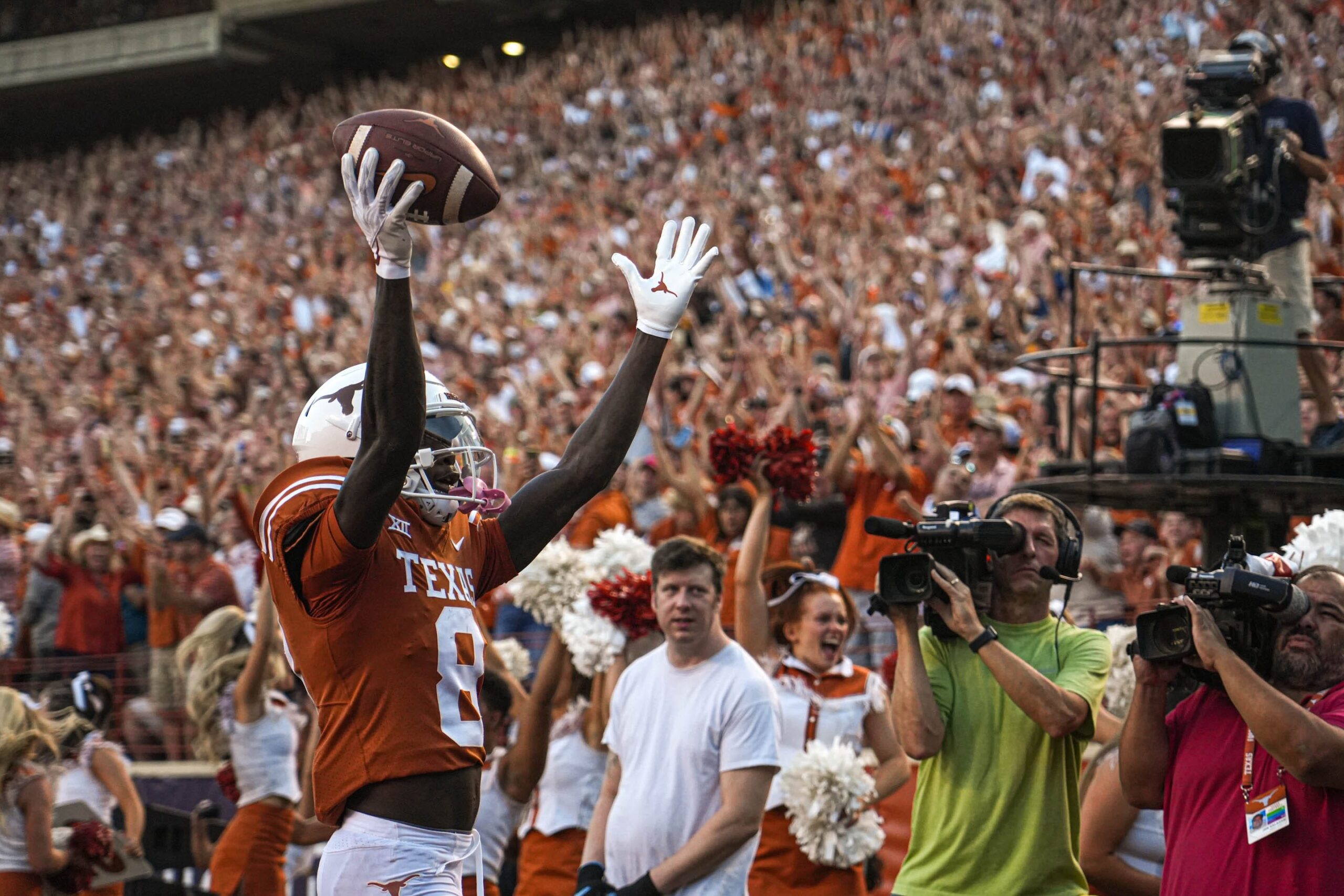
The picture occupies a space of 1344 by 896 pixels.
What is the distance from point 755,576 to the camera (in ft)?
18.4

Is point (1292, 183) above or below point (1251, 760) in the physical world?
above

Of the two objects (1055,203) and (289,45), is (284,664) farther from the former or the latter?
(289,45)

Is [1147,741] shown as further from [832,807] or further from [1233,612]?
[832,807]

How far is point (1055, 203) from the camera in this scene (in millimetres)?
12977

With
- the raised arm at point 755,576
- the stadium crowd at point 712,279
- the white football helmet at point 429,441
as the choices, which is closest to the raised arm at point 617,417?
the white football helmet at point 429,441

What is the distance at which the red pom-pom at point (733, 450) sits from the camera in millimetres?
5715

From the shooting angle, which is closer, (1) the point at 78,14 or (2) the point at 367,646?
(2) the point at 367,646

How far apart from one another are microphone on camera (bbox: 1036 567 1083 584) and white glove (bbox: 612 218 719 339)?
48.8 inches

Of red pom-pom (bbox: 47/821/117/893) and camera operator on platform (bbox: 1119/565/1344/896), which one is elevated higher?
camera operator on platform (bbox: 1119/565/1344/896)

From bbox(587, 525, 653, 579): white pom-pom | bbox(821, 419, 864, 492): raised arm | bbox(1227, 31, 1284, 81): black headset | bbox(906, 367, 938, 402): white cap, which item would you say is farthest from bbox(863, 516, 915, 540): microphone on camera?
bbox(906, 367, 938, 402): white cap

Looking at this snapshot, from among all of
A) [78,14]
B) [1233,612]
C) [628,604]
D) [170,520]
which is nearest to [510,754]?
[628,604]

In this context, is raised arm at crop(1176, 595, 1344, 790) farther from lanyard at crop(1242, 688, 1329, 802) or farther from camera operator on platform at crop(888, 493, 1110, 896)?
camera operator on platform at crop(888, 493, 1110, 896)

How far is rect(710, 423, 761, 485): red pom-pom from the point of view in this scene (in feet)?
18.7

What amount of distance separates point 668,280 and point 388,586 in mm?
893
